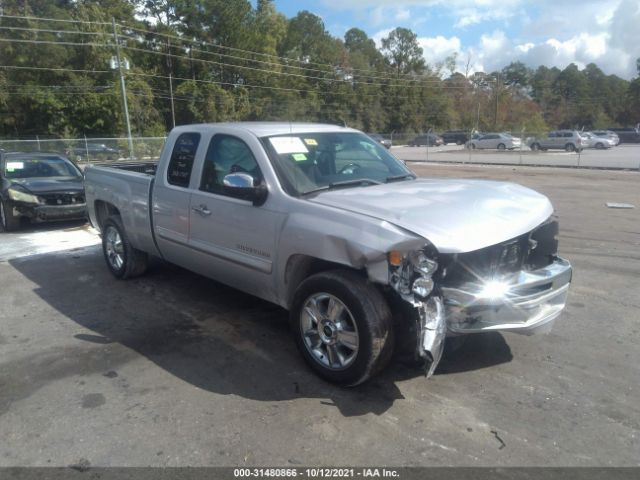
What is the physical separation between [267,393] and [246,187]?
1.54 metres

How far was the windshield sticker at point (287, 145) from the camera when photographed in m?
4.36

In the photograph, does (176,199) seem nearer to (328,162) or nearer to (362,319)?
(328,162)

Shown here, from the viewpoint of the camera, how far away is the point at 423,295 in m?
3.25

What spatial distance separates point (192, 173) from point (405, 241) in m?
2.55

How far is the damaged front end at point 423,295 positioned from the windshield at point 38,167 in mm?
9646

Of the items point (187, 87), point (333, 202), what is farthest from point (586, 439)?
point (187, 87)

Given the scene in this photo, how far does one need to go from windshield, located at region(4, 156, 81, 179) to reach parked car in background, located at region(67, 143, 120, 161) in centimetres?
2086

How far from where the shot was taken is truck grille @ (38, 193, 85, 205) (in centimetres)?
959

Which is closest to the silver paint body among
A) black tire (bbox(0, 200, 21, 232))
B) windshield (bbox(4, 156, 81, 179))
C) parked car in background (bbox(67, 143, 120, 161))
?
black tire (bbox(0, 200, 21, 232))

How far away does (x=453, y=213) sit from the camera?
3607 millimetres

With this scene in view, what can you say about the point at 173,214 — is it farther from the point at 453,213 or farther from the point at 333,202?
the point at 453,213

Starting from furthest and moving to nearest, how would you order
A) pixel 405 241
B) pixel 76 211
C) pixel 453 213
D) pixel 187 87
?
pixel 187 87 < pixel 76 211 < pixel 453 213 < pixel 405 241

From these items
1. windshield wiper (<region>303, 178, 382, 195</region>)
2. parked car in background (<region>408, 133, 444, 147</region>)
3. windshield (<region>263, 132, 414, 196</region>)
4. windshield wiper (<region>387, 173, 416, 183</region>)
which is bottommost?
parked car in background (<region>408, 133, 444, 147</region>)

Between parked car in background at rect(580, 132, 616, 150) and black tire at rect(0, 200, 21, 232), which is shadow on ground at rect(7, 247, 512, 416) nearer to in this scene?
black tire at rect(0, 200, 21, 232)
